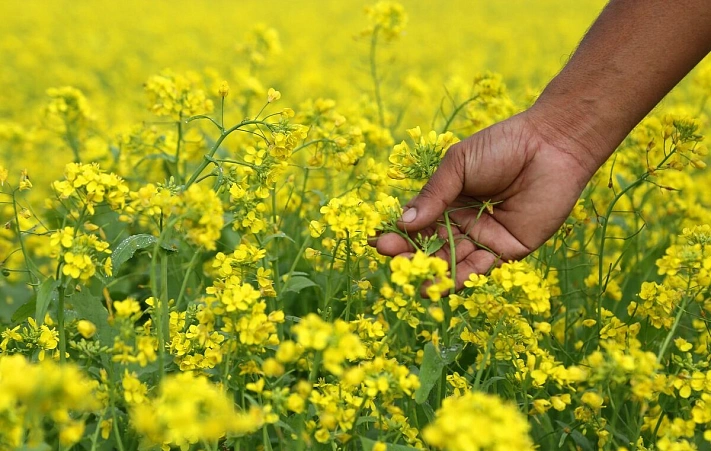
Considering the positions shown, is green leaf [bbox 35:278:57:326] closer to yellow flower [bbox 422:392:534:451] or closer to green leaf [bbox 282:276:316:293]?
green leaf [bbox 282:276:316:293]

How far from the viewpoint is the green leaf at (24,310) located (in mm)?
2213

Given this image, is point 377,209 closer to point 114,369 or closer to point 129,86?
point 114,369

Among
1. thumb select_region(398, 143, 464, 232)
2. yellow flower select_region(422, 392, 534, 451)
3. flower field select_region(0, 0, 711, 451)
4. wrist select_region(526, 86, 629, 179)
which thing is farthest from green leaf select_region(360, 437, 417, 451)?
wrist select_region(526, 86, 629, 179)

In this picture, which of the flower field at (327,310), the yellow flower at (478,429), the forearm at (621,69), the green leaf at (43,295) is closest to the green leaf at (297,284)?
the flower field at (327,310)

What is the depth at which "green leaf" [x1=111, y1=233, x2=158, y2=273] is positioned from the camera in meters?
2.02

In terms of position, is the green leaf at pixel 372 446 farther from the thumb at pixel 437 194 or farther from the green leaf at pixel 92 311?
the green leaf at pixel 92 311

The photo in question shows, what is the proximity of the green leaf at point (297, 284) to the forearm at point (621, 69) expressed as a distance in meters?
0.87

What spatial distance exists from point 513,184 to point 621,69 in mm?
467

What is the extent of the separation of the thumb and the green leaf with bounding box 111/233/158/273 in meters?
0.71

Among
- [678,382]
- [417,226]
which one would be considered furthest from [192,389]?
[678,382]

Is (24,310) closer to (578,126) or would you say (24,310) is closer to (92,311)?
(92,311)

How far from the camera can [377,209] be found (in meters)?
2.08

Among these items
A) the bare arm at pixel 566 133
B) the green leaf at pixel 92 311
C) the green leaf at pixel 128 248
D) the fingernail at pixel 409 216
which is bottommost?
the green leaf at pixel 92 311

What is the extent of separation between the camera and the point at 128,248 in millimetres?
2045
